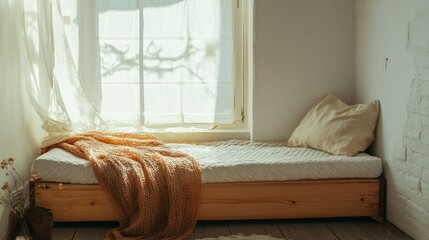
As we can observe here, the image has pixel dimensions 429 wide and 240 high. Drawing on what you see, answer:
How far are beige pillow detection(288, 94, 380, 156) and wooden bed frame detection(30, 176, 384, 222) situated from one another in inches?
10.5

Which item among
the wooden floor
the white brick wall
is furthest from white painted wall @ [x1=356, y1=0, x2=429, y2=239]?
the wooden floor

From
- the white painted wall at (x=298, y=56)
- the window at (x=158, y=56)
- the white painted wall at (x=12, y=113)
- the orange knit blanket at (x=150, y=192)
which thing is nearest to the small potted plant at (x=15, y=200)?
the white painted wall at (x=12, y=113)

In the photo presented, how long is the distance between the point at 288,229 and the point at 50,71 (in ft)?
5.82

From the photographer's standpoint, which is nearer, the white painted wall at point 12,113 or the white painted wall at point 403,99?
the white painted wall at point 403,99

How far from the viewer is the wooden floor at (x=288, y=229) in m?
3.47

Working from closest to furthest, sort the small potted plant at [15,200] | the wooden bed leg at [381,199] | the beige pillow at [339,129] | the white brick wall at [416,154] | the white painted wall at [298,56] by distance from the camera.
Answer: the small potted plant at [15,200] → the white brick wall at [416,154] → the wooden bed leg at [381,199] → the beige pillow at [339,129] → the white painted wall at [298,56]

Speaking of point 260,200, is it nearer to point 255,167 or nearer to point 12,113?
point 255,167

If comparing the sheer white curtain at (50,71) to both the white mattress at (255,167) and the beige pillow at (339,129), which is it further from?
the beige pillow at (339,129)

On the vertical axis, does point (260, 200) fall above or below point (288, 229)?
above

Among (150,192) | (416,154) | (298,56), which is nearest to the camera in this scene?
(416,154)

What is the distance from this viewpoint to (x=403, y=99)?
11.5 feet

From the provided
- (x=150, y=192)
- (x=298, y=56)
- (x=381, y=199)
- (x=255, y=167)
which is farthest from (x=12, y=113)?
(x=381, y=199)

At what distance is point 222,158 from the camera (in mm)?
3820

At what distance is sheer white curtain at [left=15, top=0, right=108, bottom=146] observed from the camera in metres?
3.93
